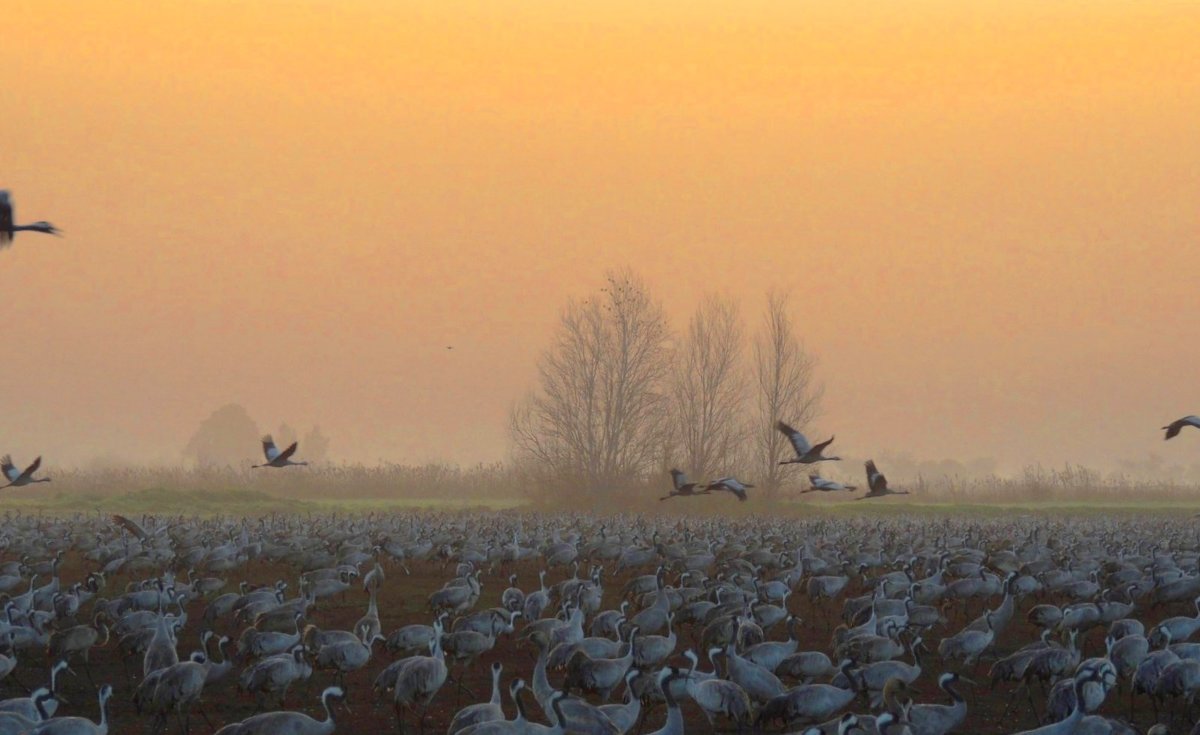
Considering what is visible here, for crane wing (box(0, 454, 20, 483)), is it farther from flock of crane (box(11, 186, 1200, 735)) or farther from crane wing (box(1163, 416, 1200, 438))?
crane wing (box(1163, 416, 1200, 438))

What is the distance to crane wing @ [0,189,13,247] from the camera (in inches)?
539

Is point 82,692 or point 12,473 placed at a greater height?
point 12,473

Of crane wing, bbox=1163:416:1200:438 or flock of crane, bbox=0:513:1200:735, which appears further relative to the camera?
crane wing, bbox=1163:416:1200:438

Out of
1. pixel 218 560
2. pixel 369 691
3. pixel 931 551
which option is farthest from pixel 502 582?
pixel 369 691

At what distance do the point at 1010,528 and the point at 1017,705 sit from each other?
2747cm

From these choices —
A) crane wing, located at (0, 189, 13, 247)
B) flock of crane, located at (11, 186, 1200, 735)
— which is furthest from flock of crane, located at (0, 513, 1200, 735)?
crane wing, located at (0, 189, 13, 247)

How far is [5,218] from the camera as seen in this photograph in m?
13.8

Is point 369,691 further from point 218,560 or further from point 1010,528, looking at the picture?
point 1010,528

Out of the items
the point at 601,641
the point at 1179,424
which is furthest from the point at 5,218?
the point at 1179,424

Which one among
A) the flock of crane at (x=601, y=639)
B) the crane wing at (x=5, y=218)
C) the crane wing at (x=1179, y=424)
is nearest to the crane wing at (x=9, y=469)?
the flock of crane at (x=601, y=639)

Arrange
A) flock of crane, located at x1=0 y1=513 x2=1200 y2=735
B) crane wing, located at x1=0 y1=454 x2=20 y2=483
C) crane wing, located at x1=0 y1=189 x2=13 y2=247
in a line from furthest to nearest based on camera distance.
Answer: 1. crane wing, located at x1=0 y1=454 x2=20 y2=483
2. crane wing, located at x1=0 y1=189 x2=13 y2=247
3. flock of crane, located at x1=0 y1=513 x2=1200 y2=735

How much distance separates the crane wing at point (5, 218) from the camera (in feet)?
45.0

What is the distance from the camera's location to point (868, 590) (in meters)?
23.9

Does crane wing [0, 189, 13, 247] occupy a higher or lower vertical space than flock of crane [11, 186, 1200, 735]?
higher
